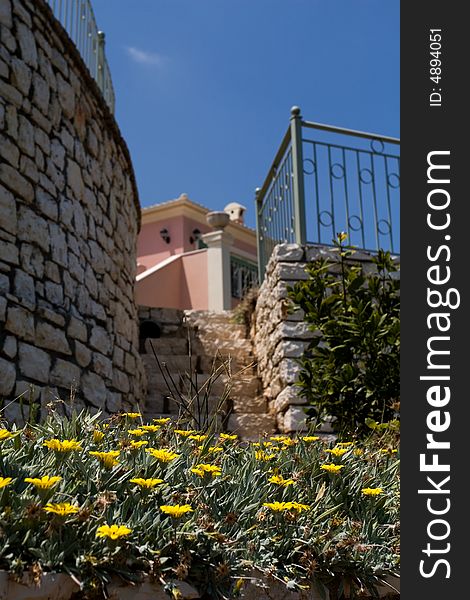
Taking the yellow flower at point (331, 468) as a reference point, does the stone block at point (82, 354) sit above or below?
above

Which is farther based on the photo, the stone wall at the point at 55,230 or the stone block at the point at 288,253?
the stone block at the point at 288,253

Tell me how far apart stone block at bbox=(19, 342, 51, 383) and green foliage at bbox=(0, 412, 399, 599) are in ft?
4.56

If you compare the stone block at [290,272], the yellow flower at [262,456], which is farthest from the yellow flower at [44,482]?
the stone block at [290,272]

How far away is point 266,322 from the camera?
6242 mm

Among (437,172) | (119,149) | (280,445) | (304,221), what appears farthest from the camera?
(119,149)

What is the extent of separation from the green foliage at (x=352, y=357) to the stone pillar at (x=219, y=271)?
19.5 feet

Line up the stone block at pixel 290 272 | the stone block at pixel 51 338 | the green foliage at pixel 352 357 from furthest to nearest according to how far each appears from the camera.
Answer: the stone block at pixel 290 272
the green foliage at pixel 352 357
the stone block at pixel 51 338

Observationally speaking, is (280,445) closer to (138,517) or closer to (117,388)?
(138,517)

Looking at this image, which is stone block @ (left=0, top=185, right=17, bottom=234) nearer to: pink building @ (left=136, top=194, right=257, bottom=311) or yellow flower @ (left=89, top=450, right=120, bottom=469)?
yellow flower @ (left=89, top=450, right=120, bottom=469)

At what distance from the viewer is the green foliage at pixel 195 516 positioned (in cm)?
166

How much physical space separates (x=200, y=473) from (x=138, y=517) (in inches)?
10.6

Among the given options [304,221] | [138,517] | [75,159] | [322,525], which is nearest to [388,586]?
[322,525]

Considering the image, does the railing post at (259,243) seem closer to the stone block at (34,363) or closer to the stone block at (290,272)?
the stone block at (290,272)

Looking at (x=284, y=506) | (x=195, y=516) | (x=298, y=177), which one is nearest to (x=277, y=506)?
(x=284, y=506)
